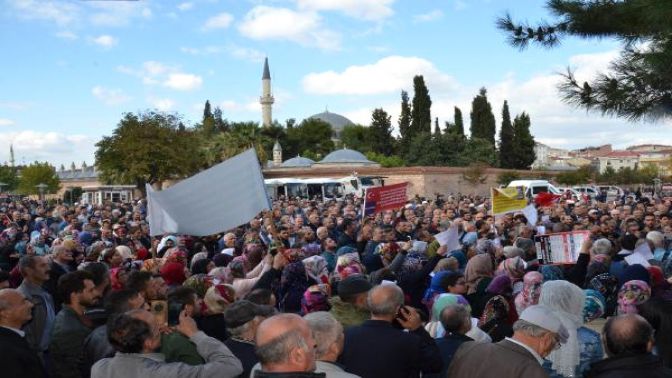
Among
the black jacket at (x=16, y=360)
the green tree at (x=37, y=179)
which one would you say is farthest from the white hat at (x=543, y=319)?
the green tree at (x=37, y=179)

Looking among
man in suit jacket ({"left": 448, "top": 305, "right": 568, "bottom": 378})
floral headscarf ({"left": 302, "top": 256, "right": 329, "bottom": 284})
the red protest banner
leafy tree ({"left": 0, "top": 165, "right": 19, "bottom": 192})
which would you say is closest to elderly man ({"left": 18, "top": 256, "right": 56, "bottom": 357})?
floral headscarf ({"left": 302, "top": 256, "right": 329, "bottom": 284})

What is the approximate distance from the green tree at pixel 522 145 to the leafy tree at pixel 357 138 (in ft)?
61.9

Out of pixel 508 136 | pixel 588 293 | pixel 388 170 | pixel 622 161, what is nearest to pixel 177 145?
pixel 388 170

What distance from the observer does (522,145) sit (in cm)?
7325

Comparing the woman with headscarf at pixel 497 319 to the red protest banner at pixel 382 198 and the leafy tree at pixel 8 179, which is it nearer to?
the red protest banner at pixel 382 198

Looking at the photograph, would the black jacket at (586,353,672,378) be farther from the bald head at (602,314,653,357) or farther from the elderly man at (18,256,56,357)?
the elderly man at (18,256,56,357)

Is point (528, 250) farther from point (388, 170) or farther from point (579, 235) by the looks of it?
point (388, 170)

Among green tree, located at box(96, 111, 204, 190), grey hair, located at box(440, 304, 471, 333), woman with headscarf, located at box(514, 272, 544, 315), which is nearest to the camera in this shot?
grey hair, located at box(440, 304, 471, 333)

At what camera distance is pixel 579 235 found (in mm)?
8180

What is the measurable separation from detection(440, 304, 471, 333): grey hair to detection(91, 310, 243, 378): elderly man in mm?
1538

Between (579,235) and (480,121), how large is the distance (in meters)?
71.6

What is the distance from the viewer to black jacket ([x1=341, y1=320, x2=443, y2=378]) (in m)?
4.04

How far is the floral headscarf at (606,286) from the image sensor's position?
6.82 metres

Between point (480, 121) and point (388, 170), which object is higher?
point (480, 121)
